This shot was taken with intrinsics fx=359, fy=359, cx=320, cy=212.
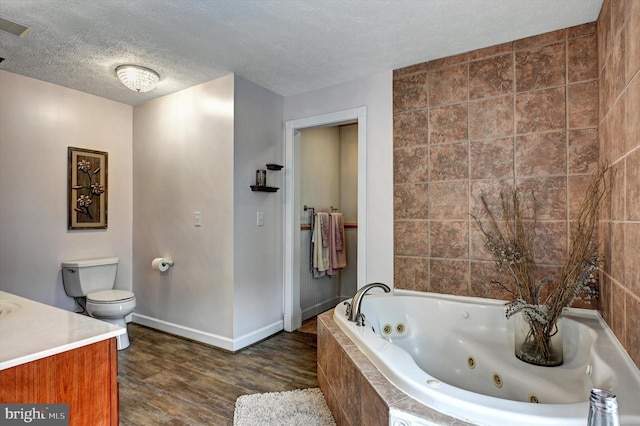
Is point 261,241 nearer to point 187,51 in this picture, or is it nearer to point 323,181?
point 323,181

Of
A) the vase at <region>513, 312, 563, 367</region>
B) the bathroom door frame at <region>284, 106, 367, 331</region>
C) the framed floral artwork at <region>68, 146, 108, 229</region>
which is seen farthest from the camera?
the bathroom door frame at <region>284, 106, 367, 331</region>

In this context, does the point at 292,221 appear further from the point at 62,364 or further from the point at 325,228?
the point at 62,364

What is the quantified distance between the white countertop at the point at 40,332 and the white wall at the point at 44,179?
1825mm

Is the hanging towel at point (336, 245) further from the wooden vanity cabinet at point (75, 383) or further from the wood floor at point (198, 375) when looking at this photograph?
the wooden vanity cabinet at point (75, 383)

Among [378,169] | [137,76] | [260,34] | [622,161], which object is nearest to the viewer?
[622,161]

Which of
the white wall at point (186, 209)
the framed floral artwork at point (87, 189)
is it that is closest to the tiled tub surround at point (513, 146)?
the white wall at point (186, 209)

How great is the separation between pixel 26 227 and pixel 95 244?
1.81 feet

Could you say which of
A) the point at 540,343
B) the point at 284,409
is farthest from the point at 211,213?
the point at 540,343

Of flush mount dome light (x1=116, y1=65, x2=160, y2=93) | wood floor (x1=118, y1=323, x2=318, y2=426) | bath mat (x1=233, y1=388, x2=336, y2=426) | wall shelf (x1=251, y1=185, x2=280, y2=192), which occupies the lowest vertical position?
wood floor (x1=118, y1=323, x2=318, y2=426)

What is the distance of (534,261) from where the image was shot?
7.41ft

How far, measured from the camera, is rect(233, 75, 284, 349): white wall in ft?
9.43

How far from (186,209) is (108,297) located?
0.92 meters

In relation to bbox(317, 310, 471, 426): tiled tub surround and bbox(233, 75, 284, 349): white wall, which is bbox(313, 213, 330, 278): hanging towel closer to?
bbox(233, 75, 284, 349): white wall

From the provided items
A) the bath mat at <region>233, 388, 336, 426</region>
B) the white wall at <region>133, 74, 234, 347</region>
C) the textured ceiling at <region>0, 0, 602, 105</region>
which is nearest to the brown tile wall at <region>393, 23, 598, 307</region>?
the textured ceiling at <region>0, 0, 602, 105</region>
